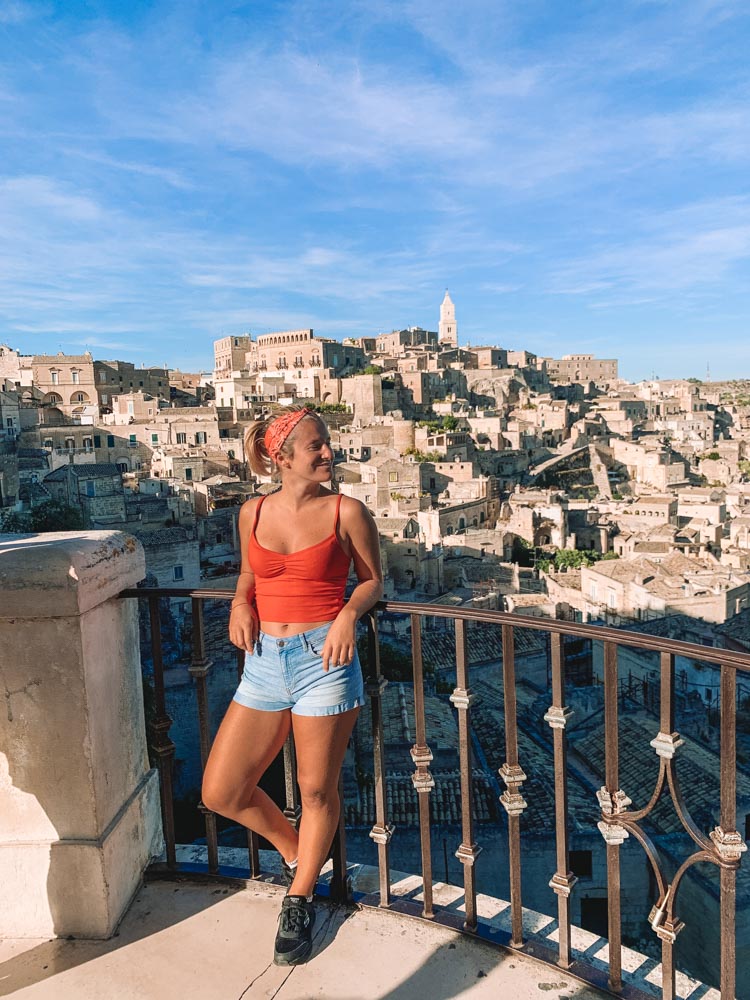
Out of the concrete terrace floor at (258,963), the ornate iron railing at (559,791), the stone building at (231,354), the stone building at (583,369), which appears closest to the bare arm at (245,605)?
the ornate iron railing at (559,791)

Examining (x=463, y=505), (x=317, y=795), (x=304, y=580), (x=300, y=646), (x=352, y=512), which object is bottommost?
(x=463, y=505)

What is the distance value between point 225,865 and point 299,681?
1.31 m

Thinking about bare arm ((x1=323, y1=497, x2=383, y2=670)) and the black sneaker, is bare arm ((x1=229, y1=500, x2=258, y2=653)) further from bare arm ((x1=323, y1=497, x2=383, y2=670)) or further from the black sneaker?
the black sneaker

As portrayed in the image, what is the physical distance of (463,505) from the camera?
135 feet

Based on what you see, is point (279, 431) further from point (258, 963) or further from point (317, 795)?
point (258, 963)

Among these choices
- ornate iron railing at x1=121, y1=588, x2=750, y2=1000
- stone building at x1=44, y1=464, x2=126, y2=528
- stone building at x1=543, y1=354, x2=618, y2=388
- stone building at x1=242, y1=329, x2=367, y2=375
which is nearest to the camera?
ornate iron railing at x1=121, y1=588, x2=750, y2=1000

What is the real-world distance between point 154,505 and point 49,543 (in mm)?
30251

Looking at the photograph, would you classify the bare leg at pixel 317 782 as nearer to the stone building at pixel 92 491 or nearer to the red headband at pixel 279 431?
the red headband at pixel 279 431

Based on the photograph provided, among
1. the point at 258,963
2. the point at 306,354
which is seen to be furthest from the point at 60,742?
the point at 306,354

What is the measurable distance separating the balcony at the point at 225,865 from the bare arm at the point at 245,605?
181 mm

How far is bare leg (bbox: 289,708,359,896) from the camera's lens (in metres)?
2.66

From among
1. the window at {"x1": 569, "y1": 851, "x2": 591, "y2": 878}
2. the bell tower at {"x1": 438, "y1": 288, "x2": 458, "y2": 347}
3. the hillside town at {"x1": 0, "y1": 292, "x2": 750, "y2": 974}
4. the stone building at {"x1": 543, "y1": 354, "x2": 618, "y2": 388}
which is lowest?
the window at {"x1": 569, "y1": 851, "x2": 591, "y2": 878}

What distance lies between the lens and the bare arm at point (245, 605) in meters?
2.77

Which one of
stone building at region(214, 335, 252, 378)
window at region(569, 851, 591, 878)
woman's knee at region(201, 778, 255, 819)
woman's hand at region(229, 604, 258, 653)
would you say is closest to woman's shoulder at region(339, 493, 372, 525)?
woman's hand at region(229, 604, 258, 653)
